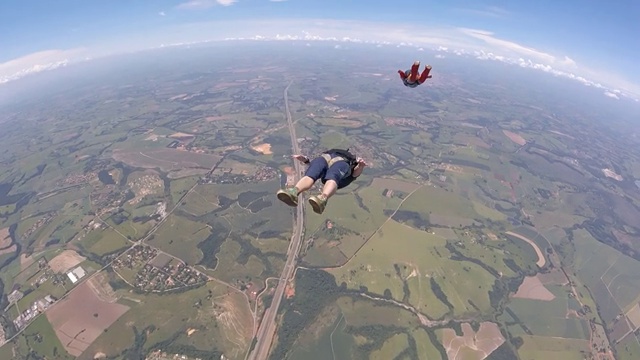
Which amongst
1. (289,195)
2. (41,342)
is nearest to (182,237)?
(41,342)

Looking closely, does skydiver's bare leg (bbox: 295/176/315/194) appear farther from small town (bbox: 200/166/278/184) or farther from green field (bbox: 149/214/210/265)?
small town (bbox: 200/166/278/184)

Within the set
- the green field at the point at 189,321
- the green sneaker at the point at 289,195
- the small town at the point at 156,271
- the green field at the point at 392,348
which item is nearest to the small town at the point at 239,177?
the small town at the point at 156,271

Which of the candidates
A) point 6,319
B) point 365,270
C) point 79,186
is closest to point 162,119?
point 79,186

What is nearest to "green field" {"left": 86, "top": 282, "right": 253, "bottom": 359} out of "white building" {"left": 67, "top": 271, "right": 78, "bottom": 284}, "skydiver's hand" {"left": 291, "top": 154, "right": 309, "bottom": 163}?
"white building" {"left": 67, "top": 271, "right": 78, "bottom": 284}

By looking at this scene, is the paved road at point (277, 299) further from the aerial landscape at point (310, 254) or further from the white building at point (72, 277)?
the white building at point (72, 277)

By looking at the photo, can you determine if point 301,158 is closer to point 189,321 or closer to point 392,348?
point 392,348

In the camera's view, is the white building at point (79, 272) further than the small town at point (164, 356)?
Yes

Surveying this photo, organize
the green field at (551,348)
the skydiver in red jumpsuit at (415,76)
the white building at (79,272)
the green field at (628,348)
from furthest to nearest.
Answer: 1. the white building at (79,272)
2. the green field at (628,348)
3. the green field at (551,348)
4. the skydiver in red jumpsuit at (415,76)

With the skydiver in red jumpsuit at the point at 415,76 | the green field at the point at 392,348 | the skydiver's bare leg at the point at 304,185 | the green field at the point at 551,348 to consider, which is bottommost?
the green field at the point at 551,348
